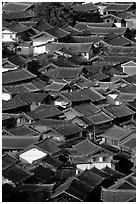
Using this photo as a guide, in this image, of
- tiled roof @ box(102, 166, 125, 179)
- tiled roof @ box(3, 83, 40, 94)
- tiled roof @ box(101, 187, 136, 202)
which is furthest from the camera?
tiled roof @ box(3, 83, 40, 94)

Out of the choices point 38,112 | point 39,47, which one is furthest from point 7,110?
point 39,47

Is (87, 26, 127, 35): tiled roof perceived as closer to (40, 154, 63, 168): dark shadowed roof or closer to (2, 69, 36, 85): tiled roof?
(2, 69, 36, 85): tiled roof

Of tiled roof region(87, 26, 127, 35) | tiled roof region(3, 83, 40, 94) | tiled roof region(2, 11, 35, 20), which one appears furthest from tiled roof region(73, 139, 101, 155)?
tiled roof region(2, 11, 35, 20)

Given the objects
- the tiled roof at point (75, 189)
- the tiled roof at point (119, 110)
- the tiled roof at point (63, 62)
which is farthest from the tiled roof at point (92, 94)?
the tiled roof at point (75, 189)

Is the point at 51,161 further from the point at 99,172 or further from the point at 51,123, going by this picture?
the point at 51,123

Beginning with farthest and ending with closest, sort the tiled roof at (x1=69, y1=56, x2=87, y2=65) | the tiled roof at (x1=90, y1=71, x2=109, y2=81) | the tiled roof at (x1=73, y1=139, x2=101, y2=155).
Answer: the tiled roof at (x1=69, y1=56, x2=87, y2=65)
the tiled roof at (x1=90, y1=71, x2=109, y2=81)
the tiled roof at (x1=73, y1=139, x2=101, y2=155)

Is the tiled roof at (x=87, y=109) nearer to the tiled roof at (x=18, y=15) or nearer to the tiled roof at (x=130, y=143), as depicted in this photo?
the tiled roof at (x=130, y=143)
